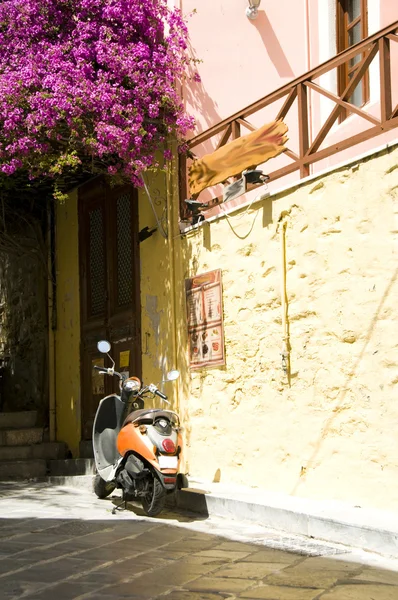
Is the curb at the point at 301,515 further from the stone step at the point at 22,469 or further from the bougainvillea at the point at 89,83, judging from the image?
the bougainvillea at the point at 89,83

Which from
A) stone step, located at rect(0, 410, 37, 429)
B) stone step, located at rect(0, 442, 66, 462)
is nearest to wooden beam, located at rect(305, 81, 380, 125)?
stone step, located at rect(0, 442, 66, 462)

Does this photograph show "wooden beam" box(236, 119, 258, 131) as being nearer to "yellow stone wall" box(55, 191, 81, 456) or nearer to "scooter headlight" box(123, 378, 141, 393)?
"scooter headlight" box(123, 378, 141, 393)

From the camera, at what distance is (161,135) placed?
405 inches

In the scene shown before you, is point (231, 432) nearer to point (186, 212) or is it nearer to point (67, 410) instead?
point (186, 212)

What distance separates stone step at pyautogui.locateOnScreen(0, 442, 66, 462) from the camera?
39.9 feet

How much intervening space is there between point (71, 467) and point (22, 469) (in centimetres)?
82

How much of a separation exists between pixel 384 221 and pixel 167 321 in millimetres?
3797

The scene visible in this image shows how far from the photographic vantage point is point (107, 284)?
1197cm

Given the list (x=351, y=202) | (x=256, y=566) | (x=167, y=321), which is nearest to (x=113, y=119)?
(x=167, y=321)

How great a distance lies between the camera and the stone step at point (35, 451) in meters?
12.2

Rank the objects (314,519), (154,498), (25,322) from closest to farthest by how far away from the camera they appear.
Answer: (314,519) → (154,498) → (25,322)

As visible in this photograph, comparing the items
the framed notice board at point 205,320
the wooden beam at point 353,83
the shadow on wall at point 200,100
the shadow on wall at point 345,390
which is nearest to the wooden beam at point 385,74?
the wooden beam at point 353,83

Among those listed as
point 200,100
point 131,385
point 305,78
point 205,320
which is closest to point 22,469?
point 205,320

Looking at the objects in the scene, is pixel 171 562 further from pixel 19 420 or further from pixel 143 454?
pixel 19 420
